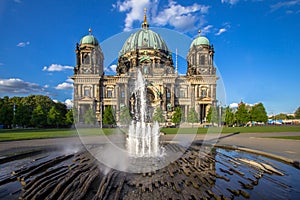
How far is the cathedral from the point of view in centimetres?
6038

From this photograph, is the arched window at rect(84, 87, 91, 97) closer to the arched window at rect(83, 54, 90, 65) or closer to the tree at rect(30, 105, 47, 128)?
the arched window at rect(83, 54, 90, 65)

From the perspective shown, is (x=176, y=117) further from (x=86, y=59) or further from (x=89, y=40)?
(x=89, y=40)

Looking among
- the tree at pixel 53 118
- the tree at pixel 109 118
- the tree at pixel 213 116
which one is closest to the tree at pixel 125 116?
the tree at pixel 109 118

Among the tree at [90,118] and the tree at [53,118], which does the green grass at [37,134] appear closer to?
the tree at [53,118]

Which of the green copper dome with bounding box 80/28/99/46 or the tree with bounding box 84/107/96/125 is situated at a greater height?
the green copper dome with bounding box 80/28/99/46

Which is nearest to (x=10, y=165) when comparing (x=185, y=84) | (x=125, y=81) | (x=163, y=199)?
(x=163, y=199)

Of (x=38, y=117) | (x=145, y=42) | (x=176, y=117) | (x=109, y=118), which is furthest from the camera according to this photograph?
(x=145, y=42)

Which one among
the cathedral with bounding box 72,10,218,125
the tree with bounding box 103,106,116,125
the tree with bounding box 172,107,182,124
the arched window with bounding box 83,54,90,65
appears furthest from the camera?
the arched window with bounding box 83,54,90,65

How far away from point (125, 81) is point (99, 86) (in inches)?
369

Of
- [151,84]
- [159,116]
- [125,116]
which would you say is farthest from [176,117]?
[125,116]


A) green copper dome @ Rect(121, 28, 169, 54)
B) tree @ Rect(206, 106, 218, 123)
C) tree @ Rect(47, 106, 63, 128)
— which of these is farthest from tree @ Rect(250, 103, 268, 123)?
tree @ Rect(47, 106, 63, 128)

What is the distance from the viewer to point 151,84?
61.2 meters

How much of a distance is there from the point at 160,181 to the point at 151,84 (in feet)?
178

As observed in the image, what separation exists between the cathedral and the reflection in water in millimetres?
47883
